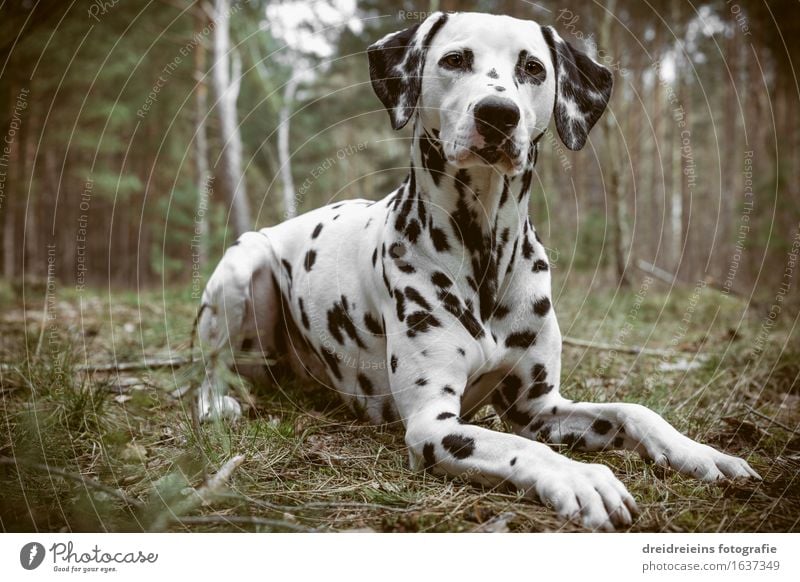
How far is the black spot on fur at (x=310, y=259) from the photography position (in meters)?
3.48

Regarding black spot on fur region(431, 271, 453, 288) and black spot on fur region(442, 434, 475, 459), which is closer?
black spot on fur region(442, 434, 475, 459)

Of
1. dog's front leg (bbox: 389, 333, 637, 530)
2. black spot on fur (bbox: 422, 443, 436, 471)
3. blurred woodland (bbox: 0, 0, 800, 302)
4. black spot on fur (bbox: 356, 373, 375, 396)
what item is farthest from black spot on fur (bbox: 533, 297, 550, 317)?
blurred woodland (bbox: 0, 0, 800, 302)

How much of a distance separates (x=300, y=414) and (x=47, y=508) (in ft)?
4.07

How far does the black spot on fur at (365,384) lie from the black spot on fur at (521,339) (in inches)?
30.5

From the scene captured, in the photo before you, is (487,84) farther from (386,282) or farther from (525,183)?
(386,282)

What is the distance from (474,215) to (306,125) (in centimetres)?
1716

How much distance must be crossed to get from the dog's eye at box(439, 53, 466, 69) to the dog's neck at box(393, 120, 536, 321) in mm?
294

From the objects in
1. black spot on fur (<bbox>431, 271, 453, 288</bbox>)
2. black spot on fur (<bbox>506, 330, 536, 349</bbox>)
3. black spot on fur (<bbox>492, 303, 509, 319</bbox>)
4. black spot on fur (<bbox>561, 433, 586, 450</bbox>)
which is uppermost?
black spot on fur (<bbox>431, 271, 453, 288</bbox>)

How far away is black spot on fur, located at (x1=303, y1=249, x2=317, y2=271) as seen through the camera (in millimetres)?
3478

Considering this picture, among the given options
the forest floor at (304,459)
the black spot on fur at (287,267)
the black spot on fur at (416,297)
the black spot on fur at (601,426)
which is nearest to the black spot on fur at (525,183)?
the black spot on fur at (416,297)

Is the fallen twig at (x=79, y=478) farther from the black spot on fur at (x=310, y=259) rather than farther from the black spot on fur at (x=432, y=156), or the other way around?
the black spot on fur at (x=432, y=156)

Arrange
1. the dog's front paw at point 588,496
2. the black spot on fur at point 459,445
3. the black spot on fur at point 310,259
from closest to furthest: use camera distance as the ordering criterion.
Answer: the dog's front paw at point 588,496
the black spot on fur at point 459,445
the black spot on fur at point 310,259

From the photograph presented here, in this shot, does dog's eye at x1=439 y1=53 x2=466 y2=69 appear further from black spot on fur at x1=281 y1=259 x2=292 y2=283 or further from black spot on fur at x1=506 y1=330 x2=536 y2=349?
black spot on fur at x1=281 y1=259 x2=292 y2=283

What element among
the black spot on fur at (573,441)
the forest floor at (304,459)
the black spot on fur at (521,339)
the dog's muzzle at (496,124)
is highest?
the dog's muzzle at (496,124)
